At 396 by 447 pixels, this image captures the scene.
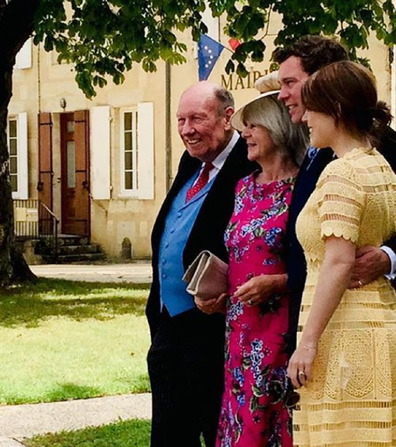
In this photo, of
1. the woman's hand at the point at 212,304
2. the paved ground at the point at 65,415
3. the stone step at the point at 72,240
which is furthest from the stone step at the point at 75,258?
the woman's hand at the point at 212,304

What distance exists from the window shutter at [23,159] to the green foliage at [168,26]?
8.65 metres

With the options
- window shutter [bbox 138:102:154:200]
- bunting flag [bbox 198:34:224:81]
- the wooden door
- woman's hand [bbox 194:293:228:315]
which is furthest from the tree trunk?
woman's hand [bbox 194:293:228:315]

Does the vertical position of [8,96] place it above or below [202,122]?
above

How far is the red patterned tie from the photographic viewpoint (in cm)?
462

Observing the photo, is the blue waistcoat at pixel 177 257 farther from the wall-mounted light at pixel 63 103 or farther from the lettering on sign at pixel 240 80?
the wall-mounted light at pixel 63 103

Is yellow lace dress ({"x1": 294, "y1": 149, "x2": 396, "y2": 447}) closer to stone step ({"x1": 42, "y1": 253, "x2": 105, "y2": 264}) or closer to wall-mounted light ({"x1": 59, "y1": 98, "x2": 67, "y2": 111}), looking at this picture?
stone step ({"x1": 42, "y1": 253, "x2": 105, "y2": 264})

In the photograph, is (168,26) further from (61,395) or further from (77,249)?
(77,249)

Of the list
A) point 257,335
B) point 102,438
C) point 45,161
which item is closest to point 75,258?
point 45,161

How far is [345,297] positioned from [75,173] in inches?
789

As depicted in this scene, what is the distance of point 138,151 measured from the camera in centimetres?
2186

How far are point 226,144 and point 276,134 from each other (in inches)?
17.5

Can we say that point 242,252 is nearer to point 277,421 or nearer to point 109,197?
point 277,421

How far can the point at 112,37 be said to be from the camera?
45.4 feet

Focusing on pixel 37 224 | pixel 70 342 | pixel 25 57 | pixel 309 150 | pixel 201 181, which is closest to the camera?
pixel 309 150
